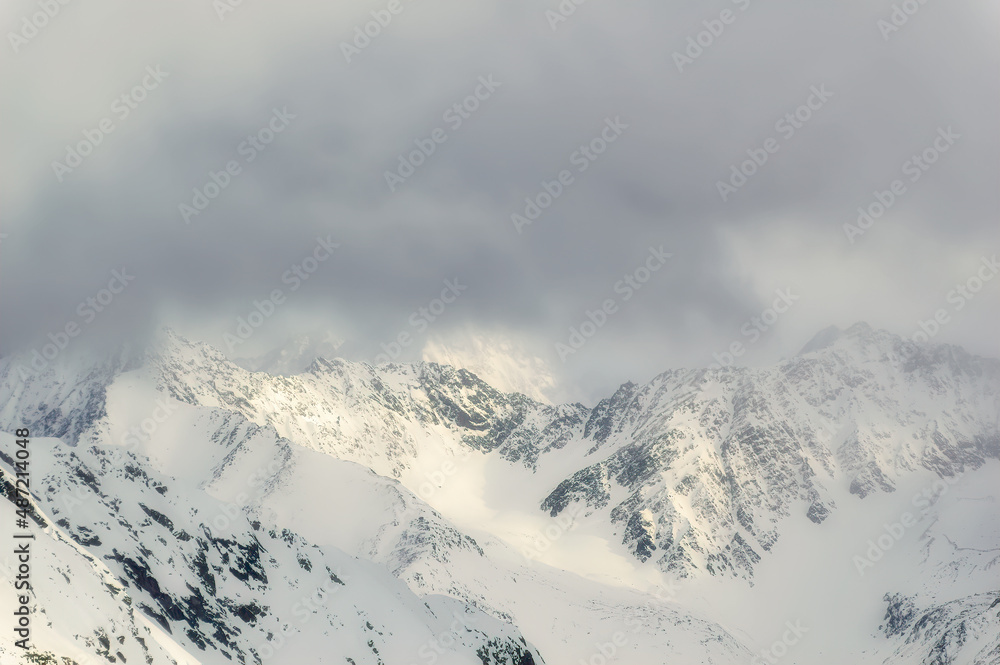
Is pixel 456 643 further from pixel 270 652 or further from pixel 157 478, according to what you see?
pixel 157 478

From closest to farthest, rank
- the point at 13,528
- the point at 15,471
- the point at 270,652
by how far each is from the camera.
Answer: the point at 13,528
the point at 15,471
the point at 270,652

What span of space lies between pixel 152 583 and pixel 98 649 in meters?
22.6

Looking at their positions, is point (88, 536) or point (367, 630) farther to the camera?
point (367, 630)

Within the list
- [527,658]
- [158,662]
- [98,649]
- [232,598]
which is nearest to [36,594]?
[98,649]

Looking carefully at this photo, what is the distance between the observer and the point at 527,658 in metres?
146

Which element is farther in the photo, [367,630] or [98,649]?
[367,630]

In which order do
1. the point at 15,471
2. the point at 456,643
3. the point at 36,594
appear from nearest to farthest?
the point at 36,594
the point at 15,471
the point at 456,643

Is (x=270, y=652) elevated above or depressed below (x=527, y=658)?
below

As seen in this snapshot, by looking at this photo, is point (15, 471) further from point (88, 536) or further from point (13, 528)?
point (13, 528)

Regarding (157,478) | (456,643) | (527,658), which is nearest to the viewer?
(157,478)

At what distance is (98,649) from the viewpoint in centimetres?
7944

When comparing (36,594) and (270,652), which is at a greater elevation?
(36,594)

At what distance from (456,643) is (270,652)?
1337 inches

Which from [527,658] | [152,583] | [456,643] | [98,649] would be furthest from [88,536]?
[527,658]
